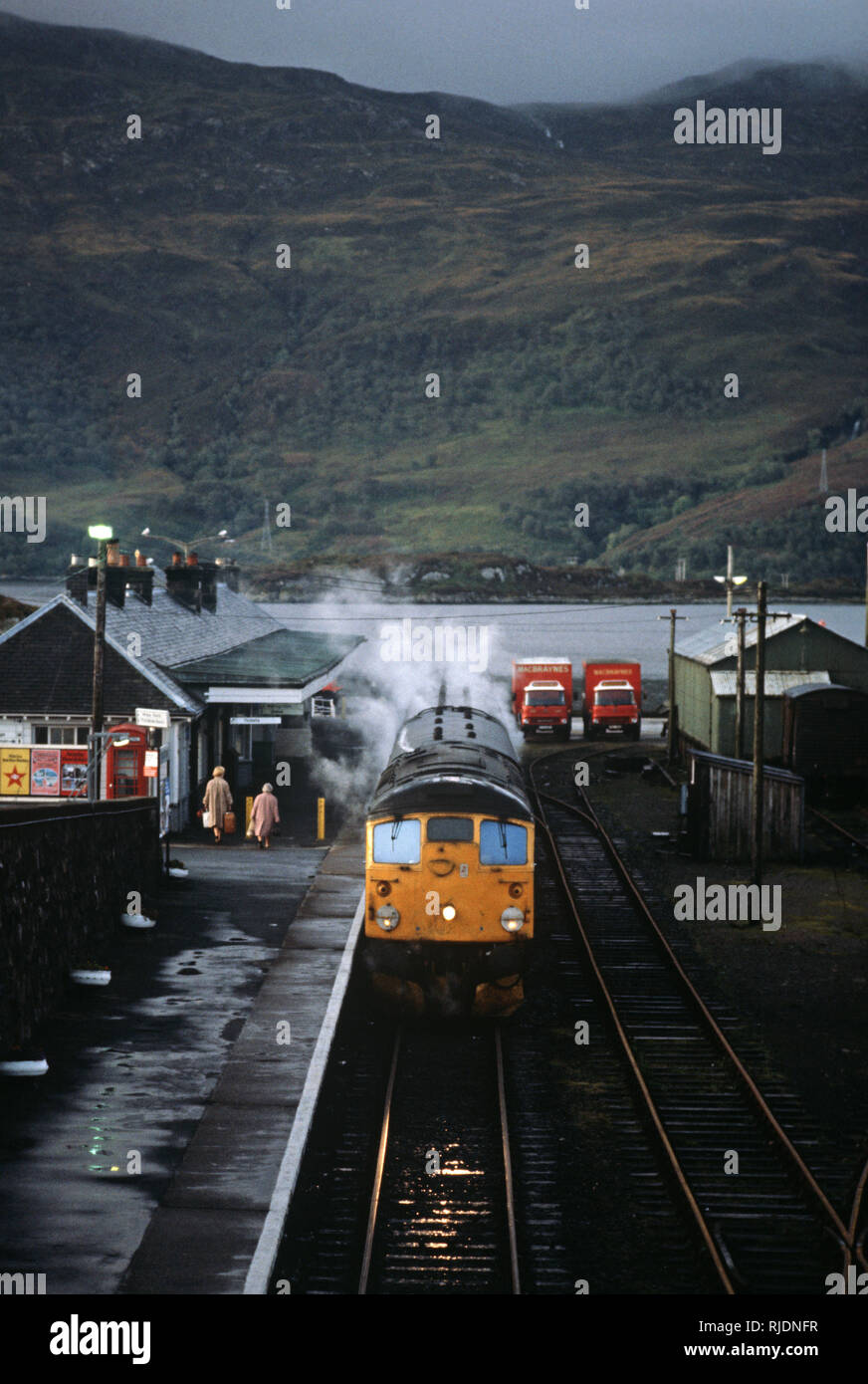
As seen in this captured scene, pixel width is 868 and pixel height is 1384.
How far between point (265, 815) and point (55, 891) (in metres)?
13.5

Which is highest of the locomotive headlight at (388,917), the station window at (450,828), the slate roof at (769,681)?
the slate roof at (769,681)

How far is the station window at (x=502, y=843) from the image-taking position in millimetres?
18578

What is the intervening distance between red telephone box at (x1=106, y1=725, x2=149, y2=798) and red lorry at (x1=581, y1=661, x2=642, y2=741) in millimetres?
31793

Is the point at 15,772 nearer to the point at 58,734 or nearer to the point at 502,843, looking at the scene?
the point at 58,734

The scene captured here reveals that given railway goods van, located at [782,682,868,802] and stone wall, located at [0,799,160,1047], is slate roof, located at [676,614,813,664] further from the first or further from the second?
stone wall, located at [0,799,160,1047]

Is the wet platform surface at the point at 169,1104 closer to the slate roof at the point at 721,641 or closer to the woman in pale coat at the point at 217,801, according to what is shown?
the woman in pale coat at the point at 217,801

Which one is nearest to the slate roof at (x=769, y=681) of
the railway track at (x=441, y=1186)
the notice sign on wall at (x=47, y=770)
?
the notice sign on wall at (x=47, y=770)

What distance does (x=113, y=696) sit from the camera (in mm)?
34500

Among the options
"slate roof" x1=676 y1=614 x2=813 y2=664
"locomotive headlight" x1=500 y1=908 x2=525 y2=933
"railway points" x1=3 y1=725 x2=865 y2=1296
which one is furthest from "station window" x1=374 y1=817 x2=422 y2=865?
"slate roof" x1=676 y1=614 x2=813 y2=664

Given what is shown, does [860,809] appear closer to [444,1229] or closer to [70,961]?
[70,961]

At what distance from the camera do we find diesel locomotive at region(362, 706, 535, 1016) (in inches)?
727

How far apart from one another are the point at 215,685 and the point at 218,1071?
2116cm

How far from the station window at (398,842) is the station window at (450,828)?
197 millimetres

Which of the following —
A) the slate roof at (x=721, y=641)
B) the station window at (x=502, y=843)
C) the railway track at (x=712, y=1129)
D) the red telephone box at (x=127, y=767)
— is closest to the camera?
the railway track at (x=712, y=1129)
